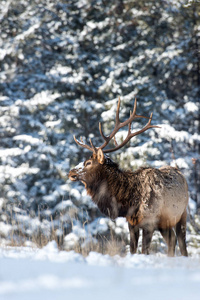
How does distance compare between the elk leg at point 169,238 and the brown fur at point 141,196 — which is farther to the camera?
the elk leg at point 169,238

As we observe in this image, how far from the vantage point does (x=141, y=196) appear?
504 centimetres

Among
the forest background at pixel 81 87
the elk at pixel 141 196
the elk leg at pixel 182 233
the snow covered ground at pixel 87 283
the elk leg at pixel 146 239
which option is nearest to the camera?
the snow covered ground at pixel 87 283

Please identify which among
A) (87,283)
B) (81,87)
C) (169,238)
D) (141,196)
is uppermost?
(81,87)

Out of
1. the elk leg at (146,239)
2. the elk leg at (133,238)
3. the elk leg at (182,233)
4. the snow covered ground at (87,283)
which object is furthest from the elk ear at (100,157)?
the snow covered ground at (87,283)

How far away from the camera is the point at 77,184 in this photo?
43.0ft

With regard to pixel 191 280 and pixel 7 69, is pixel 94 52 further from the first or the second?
pixel 191 280

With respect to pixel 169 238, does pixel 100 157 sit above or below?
above

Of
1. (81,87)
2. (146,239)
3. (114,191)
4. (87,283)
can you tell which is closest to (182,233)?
(146,239)

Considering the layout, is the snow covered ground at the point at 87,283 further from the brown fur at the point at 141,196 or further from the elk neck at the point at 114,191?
the elk neck at the point at 114,191

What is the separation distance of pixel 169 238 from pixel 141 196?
2.75 feet

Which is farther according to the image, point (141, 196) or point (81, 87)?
point (81, 87)

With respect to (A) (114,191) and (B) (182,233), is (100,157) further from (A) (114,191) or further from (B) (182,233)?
(B) (182,233)

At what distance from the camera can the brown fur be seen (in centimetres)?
493

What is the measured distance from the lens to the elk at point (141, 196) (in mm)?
4930
